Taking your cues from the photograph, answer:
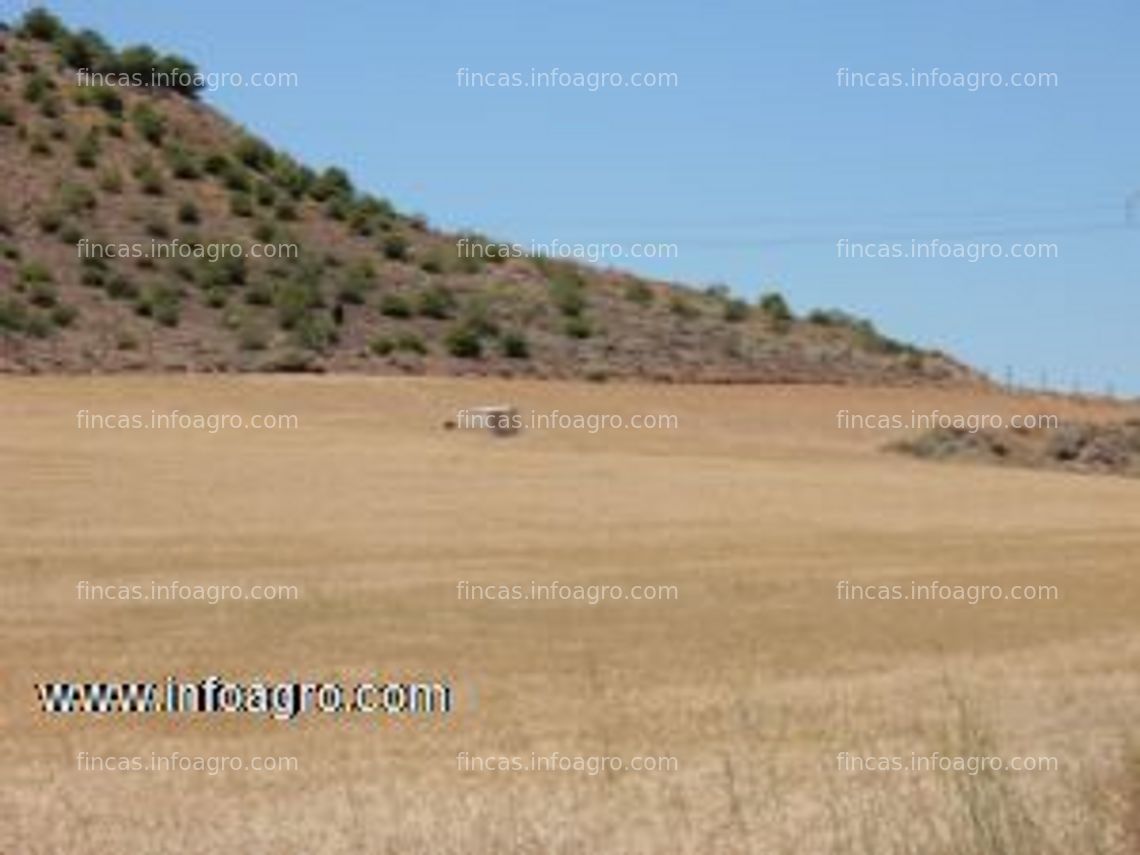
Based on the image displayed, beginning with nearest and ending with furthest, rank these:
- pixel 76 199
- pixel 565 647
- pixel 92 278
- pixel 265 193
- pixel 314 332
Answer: pixel 565 647 → pixel 314 332 → pixel 92 278 → pixel 76 199 → pixel 265 193

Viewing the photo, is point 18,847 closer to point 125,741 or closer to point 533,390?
point 125,741

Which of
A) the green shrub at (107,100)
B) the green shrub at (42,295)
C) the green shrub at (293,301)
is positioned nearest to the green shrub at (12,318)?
the green shrub at (42,295)

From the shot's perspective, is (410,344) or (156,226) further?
(156,226)

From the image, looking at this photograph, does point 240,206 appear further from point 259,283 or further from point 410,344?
point 410,344

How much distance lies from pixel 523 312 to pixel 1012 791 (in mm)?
53511

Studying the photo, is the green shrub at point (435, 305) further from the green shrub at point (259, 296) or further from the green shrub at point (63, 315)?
the green shrub at point (63, 315)

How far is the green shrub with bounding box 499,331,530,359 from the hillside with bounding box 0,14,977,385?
0.05 metres

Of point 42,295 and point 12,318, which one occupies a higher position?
point 42,295

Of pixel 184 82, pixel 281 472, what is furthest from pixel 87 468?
pixel 184 82

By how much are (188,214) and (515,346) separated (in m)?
10.6

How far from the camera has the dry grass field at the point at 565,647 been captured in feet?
41.9

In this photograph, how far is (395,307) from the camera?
6431cm

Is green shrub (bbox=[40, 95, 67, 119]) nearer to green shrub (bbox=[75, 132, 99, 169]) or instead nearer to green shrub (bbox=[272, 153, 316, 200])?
green shrub (bbox=[75, 132, 99, 169])

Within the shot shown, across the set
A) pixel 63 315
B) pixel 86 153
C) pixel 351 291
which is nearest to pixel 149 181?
pixel 86 153
